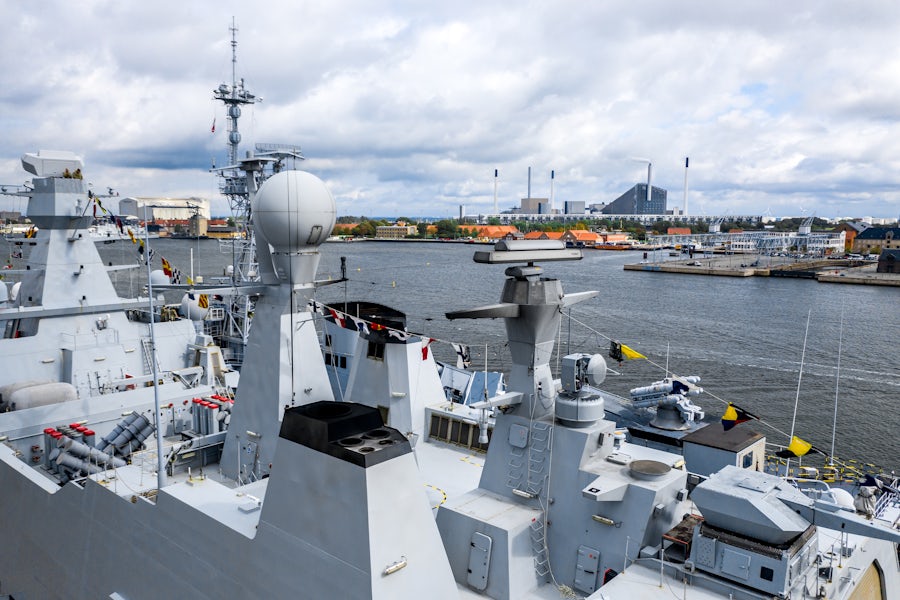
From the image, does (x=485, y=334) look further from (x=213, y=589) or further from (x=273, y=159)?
(x=213, y=589)

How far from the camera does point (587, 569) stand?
691 centimetres

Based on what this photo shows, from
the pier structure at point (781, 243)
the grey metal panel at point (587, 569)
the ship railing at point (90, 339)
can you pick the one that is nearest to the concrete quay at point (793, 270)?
the pier structure at point (781, 243)

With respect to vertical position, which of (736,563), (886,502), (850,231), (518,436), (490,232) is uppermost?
(850,231)

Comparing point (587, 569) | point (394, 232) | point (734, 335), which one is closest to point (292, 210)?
point (587, 569)

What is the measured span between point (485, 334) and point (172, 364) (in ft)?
65.0

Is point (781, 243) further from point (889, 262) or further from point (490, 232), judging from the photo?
point (490, 232)

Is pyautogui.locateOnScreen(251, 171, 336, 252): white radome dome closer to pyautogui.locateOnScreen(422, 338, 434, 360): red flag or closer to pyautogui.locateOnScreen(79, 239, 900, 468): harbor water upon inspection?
pyautogui.locateOnScreen(79, 239, 900, 468): harbor water

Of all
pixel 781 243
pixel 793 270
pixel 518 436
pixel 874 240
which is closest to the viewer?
pixel 518 436

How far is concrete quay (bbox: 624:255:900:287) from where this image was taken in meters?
62.3

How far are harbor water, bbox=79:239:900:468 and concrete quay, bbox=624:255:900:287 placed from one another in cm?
255

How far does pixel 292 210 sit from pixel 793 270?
75.2 m

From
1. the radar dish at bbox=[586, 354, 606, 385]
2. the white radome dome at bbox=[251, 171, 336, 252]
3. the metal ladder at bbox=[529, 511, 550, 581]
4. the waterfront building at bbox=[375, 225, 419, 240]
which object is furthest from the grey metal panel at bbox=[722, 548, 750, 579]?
the waterfront building at bbox=[375, 225, 419, 240]

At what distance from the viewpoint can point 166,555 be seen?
7617 mm

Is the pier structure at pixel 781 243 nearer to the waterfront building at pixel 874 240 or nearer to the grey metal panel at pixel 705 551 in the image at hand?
the waterfront building at pixel 874 240
